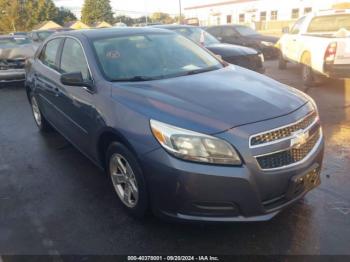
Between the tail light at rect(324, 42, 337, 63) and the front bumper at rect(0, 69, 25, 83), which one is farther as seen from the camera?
the front bumper at rect(0, 69, 25, 83)

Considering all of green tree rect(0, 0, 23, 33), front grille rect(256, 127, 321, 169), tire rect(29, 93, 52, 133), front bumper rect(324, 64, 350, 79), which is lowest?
tire rect(29, 93, 52, 133)

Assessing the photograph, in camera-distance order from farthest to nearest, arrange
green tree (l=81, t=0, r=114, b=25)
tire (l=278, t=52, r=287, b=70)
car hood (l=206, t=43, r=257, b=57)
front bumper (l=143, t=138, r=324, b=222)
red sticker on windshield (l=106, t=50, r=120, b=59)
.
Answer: green tree (l=81, t=0, r=114, b=25) → tire (l=278, t=52, r=287, b=70) → car hood (l=206, t=43, r=257, b=57) → red sticker on windshield (l=106, t=50, r=120, b=59) → front bumper (l=143, t=138, r=324, b=222)

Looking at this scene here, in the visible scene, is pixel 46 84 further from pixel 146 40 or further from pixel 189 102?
pixel 189 102

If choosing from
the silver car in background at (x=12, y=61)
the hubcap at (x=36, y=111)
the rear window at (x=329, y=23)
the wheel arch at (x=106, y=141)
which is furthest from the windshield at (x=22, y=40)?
the wheel arch at (x=106, y=141)

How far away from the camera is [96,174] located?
415cm

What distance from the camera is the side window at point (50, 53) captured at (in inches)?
183

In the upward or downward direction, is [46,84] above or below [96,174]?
above

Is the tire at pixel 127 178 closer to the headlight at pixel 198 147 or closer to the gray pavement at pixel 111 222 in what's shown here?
the gray pavement at pixel 111 222

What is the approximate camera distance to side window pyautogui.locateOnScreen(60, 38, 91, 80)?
3674 mm

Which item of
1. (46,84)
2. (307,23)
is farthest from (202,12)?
(46,84)

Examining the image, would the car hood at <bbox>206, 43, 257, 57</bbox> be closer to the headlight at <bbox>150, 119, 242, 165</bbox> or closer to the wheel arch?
the wheel arch

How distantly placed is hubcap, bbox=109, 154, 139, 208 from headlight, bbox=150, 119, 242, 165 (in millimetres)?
591

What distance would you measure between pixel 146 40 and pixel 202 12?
67236 millimetres

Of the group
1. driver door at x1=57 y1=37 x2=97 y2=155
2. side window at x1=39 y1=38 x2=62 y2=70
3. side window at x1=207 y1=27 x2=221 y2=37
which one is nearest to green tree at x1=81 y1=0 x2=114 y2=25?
side window at x1=207 y1=27 x2=221 y2=37
